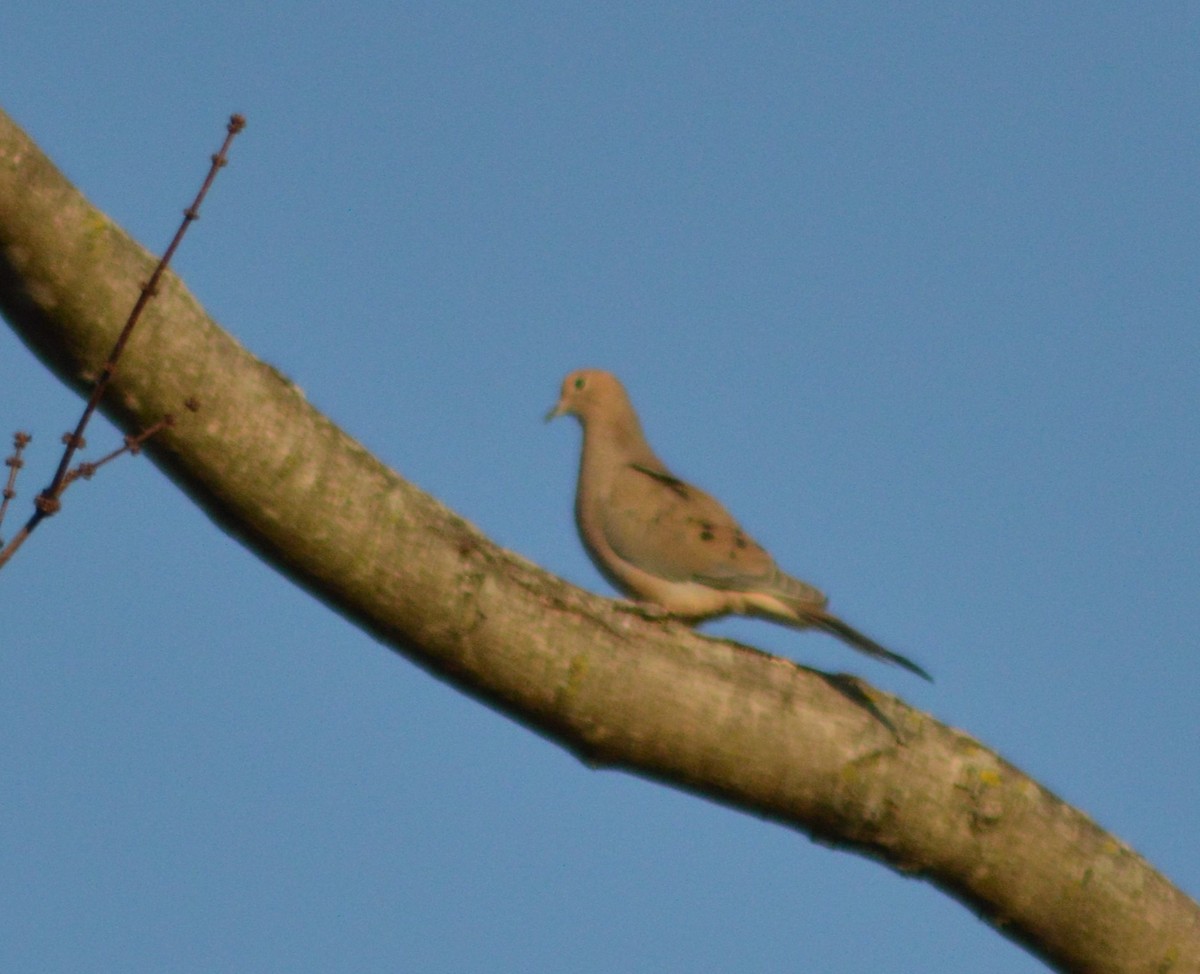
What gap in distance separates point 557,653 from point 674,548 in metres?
3.16

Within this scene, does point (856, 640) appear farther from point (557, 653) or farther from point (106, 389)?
point (106, 389)

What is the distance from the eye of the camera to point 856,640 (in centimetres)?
511

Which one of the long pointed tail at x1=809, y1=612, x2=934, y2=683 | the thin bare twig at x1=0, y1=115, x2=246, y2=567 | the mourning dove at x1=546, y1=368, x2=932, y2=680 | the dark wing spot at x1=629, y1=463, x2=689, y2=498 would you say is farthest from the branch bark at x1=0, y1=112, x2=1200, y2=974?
the dark wing spot at x1=629, y1=463, x2=689, y2=498

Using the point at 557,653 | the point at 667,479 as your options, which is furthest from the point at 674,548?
the point at 557,653

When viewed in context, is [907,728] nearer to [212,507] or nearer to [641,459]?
[212,507]

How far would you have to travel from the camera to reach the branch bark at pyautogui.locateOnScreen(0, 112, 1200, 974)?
9.57ft

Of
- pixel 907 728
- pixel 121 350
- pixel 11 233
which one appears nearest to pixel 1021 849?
pixel 907 728

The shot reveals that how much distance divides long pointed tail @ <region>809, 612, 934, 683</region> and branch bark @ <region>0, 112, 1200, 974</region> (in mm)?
795

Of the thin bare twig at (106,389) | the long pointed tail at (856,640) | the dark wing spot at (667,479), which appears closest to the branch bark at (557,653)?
the thin bare twig at (106,389)

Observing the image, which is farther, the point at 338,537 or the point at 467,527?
the point at 467,527

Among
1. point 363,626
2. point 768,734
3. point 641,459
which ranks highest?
point 641,459

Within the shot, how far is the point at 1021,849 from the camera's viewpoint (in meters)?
3.59

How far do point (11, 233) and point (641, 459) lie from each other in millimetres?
4549

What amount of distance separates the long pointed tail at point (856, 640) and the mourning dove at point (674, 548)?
0.05 meters
